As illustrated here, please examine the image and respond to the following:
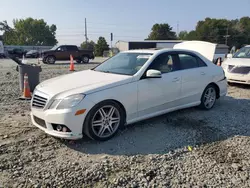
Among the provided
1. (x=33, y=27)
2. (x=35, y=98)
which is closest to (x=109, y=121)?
(x=35, y=98)

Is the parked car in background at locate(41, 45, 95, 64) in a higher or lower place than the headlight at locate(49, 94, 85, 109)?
higher

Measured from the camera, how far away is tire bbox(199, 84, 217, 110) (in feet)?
18.9

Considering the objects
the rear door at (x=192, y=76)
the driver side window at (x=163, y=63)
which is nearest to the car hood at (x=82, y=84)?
the driver side window at (x=163, y=63)

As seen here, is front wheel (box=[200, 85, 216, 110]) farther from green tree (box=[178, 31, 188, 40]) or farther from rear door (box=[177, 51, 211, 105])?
green tree (box=[178, 31, 188, 40])

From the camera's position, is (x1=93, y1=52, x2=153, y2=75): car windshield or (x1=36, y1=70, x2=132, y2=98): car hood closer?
(x1=36, y1=70, x2=132, y2=98): car hood

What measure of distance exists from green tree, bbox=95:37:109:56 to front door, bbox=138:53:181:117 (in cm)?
5571

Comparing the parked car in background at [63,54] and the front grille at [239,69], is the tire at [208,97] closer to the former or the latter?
the front grille at [239,69]

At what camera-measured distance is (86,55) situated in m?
21.8

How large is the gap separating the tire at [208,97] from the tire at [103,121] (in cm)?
245

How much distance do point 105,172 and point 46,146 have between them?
125 cm

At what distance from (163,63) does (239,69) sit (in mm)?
5194

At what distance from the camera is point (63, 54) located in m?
20.8

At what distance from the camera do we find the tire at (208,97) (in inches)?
227

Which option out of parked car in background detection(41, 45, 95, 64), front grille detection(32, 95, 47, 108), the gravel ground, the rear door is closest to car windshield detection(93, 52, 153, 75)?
the rear door
